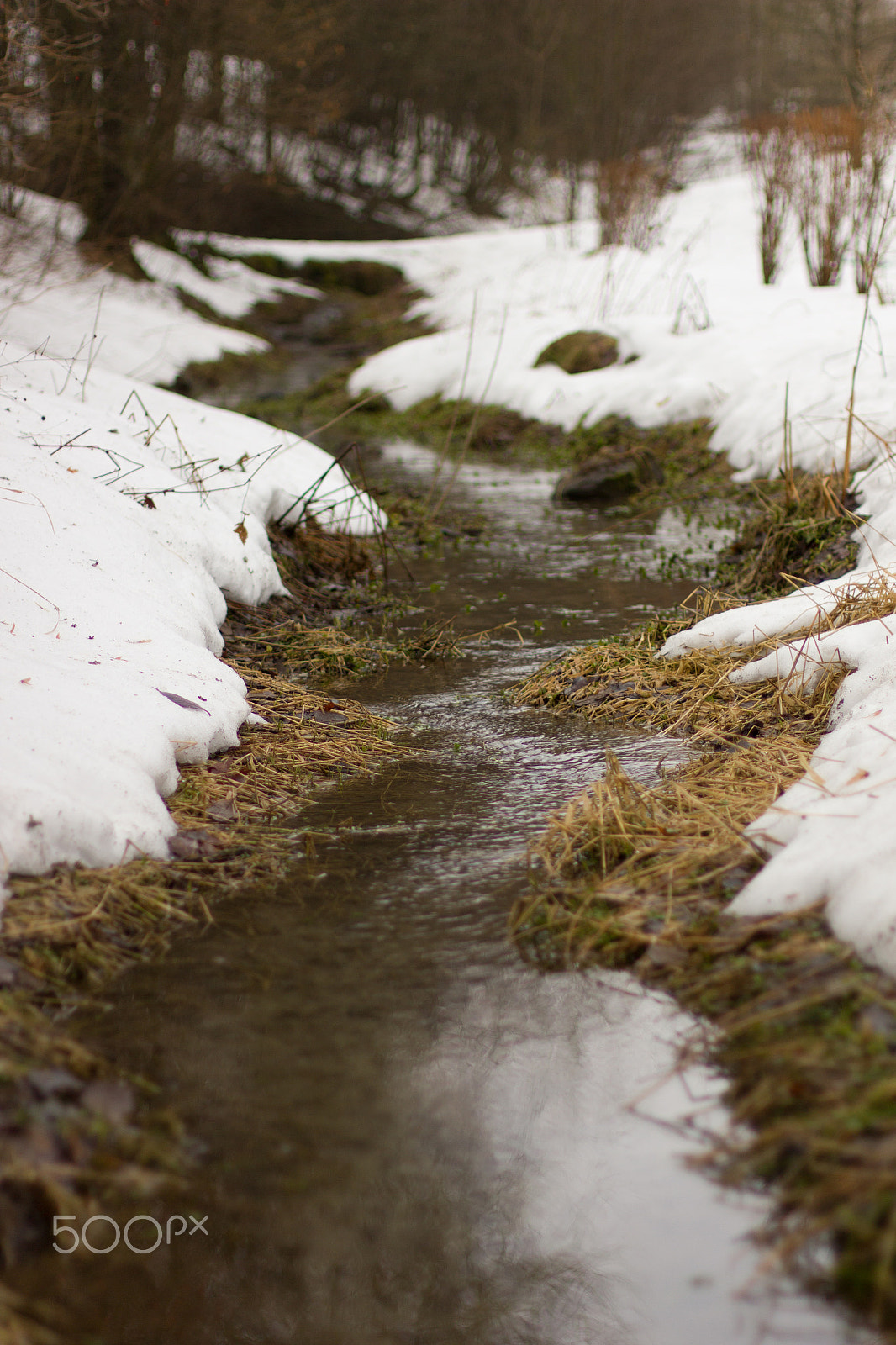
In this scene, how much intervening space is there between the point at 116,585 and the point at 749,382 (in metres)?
6.99

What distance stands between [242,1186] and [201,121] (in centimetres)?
1844

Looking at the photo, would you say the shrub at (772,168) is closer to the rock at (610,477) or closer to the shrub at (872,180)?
the shrub at (872,180)

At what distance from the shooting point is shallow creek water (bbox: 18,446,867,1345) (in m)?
1.44

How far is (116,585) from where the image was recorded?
11.2 feet

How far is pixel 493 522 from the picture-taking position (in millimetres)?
7426

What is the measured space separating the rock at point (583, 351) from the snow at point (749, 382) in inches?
5.6

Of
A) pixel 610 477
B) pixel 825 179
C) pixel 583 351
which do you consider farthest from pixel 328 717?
pixel 825 179

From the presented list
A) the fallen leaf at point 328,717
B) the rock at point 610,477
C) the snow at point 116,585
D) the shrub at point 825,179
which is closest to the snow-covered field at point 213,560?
the snow at point 116,585

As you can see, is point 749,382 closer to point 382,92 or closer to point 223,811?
point 223,811

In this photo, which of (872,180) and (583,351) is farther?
(583,351)

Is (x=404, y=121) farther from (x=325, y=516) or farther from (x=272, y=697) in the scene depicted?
(x=272, y=697)

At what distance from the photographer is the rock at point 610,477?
8.05 meters

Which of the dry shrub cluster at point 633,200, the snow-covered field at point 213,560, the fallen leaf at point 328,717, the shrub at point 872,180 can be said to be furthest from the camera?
the dry shrub cluster at point 633,200

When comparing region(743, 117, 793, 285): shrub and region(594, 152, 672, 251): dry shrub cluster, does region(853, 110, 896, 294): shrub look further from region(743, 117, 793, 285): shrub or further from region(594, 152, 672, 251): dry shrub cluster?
region(594, 152, 672, 251): dry shrub cluster
